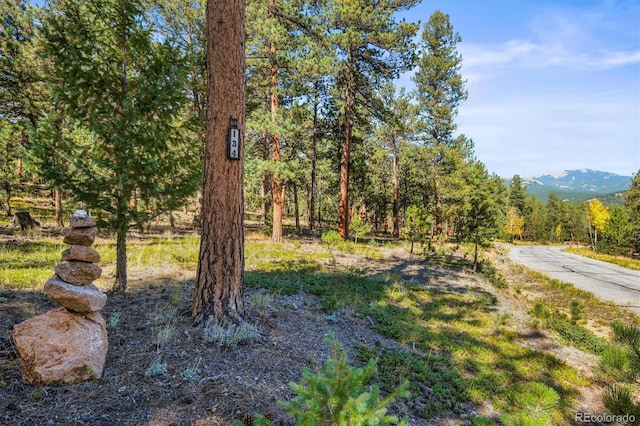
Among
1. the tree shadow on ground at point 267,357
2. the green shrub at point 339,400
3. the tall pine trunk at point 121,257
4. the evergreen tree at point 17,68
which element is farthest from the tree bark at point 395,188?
the green shrub at point 339,400

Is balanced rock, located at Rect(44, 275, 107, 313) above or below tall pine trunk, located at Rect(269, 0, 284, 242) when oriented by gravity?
below

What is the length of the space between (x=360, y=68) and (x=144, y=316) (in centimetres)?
1568

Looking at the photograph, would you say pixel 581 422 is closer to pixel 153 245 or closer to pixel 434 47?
pixel 153 245

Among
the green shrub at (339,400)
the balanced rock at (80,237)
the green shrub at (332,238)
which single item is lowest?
the green shrub at (332,238)

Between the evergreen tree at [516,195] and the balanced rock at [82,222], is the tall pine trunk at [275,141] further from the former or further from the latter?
the evergreen tree at [516,195]

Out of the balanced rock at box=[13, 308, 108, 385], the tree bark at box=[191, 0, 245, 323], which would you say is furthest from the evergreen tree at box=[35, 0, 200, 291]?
→ the balanced rock at box=[13, 308, 108, 385]

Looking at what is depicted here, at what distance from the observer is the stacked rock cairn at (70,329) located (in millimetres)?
2711

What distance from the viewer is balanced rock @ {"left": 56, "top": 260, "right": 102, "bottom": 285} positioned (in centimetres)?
307

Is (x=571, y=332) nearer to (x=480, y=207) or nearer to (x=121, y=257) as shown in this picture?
(x=480, y=207)

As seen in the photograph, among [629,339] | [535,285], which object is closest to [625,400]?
[629,339]

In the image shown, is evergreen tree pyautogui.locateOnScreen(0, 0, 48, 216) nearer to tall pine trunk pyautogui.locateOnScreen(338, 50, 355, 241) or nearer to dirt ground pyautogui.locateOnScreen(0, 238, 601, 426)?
dirt ground pyautogui.locateOnScreen(0, 238, 601, 426)

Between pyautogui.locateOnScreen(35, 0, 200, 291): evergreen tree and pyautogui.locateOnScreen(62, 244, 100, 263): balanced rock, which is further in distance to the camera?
pyautogui.locateOnScreen(35, 0, 200, 291): evergreen tree

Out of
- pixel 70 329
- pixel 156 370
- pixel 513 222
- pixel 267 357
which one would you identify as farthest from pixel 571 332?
pixel 513 222

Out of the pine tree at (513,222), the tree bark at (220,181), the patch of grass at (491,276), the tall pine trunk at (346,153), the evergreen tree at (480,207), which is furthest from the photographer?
the pine tree at (513,222)
